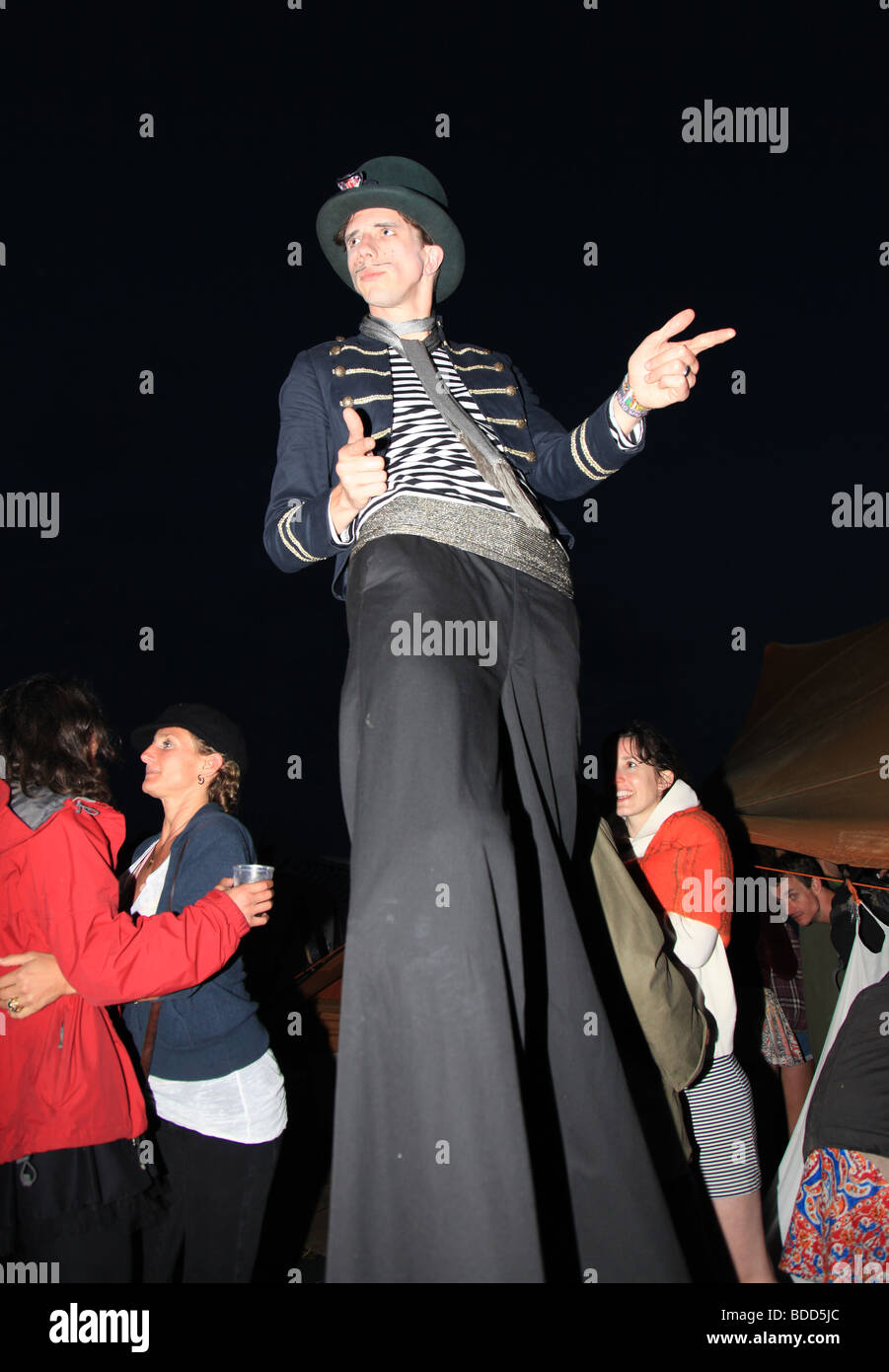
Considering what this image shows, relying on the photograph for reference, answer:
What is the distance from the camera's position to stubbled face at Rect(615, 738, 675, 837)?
297 centimetres

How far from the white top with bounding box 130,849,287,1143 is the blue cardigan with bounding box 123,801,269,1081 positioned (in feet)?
0.07

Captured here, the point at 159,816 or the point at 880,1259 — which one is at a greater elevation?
the point at 159,816

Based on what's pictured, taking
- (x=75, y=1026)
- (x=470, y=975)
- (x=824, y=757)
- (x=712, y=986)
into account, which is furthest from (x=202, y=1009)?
(x=824, y=757)

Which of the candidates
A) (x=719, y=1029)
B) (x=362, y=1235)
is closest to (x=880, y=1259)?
(x=719, y=1029)

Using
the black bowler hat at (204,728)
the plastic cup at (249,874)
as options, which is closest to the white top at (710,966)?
the plastic cup at (249,874)

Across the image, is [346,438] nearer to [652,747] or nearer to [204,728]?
[204,728]

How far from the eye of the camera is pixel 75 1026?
1656 millimetres

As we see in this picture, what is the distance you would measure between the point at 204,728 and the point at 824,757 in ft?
9.76

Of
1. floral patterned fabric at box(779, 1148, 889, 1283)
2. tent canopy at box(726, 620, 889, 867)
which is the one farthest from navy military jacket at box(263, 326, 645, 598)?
tent canopy at box(726, 620, 889, 867)

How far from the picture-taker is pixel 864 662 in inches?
181

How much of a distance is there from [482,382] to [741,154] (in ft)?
26.2

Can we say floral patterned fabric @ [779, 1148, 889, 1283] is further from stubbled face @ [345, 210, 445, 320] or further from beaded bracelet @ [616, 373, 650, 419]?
stubbled face @ [345, 210, 445, 320]

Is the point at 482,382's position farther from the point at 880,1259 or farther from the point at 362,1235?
the point at 880,1259

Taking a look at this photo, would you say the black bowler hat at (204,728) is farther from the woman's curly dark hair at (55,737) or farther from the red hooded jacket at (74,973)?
the red hooded jacket at (74,973)
